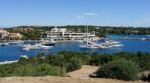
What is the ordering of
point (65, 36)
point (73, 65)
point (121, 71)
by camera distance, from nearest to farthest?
point (121, 71) → point (73, 65) → point (65, 36)

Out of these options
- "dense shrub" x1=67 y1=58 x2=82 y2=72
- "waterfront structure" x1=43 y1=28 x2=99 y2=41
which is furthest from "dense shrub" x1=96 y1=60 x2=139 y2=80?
"waterfront structure" x1=43 y1=28 x2=99 y2=41

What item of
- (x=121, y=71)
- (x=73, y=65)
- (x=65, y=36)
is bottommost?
(x=65, y=36)

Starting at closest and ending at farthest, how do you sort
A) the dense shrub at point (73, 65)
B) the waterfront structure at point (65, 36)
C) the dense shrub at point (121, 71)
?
the dense shrub at point (121, 71), the dense shrub at point (73, 65), the waterfront structure at point (65, 36)

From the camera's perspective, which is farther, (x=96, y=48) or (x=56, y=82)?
(x=96, y=48)

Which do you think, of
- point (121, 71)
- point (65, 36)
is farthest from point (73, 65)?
point (65, 36)

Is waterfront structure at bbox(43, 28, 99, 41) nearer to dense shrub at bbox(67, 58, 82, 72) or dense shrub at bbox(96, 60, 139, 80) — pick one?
dense shrub at bbox(67, 58, 82, 72)

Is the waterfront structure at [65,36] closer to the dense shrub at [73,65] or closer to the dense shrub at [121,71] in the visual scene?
the dense shrub at [73,65]

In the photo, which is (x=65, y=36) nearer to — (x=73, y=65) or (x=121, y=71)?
(x=73, y=65)

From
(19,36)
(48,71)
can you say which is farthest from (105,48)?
(48,71)

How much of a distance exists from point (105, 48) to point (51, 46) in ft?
50.1

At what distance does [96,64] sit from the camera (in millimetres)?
32969

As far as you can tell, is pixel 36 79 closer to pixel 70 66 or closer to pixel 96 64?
pixel 70 66

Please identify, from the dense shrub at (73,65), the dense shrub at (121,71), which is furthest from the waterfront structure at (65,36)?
the dense shrub at (121,71)

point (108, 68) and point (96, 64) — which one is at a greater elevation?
point (108, 68)
